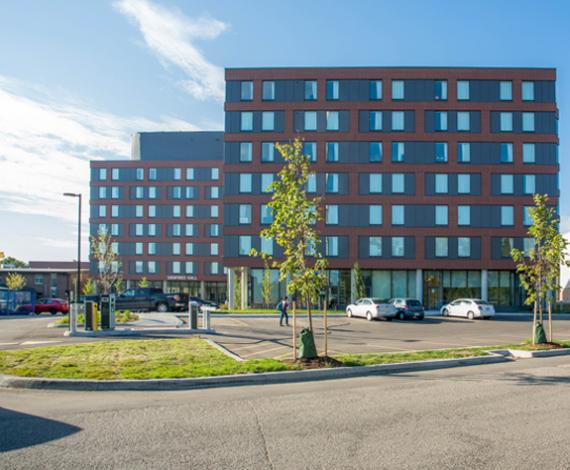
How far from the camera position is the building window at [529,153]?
5112 centimetres

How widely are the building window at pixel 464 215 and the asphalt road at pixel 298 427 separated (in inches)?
1621

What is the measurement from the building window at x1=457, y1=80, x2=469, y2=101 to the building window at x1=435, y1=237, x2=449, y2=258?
501 inches

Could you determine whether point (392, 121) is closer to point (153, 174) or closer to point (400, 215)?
point (400, 215)

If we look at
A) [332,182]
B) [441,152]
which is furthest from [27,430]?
[441,152]

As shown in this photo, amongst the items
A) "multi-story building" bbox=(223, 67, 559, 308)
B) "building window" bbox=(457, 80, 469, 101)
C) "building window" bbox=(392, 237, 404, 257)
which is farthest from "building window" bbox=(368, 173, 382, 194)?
"building window" bbox=(457, 80, 469, 101)

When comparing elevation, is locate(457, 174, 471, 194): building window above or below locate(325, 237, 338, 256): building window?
above

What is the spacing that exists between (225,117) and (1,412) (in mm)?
44987

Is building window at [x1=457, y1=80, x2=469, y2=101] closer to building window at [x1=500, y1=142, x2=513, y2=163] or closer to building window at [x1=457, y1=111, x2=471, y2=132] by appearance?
building window at [x1=457, y1=111, x2=471, y2=132]

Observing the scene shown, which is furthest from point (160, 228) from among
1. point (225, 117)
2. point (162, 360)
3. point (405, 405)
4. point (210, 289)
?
point (405, 405)

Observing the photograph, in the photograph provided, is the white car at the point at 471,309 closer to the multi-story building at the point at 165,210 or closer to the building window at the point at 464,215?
the building window at the point at 464,215

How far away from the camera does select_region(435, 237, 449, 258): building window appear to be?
51.2 meters

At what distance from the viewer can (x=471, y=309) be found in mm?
Result: 38656

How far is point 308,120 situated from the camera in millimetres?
51312

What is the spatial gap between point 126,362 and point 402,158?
4151 centimetres
